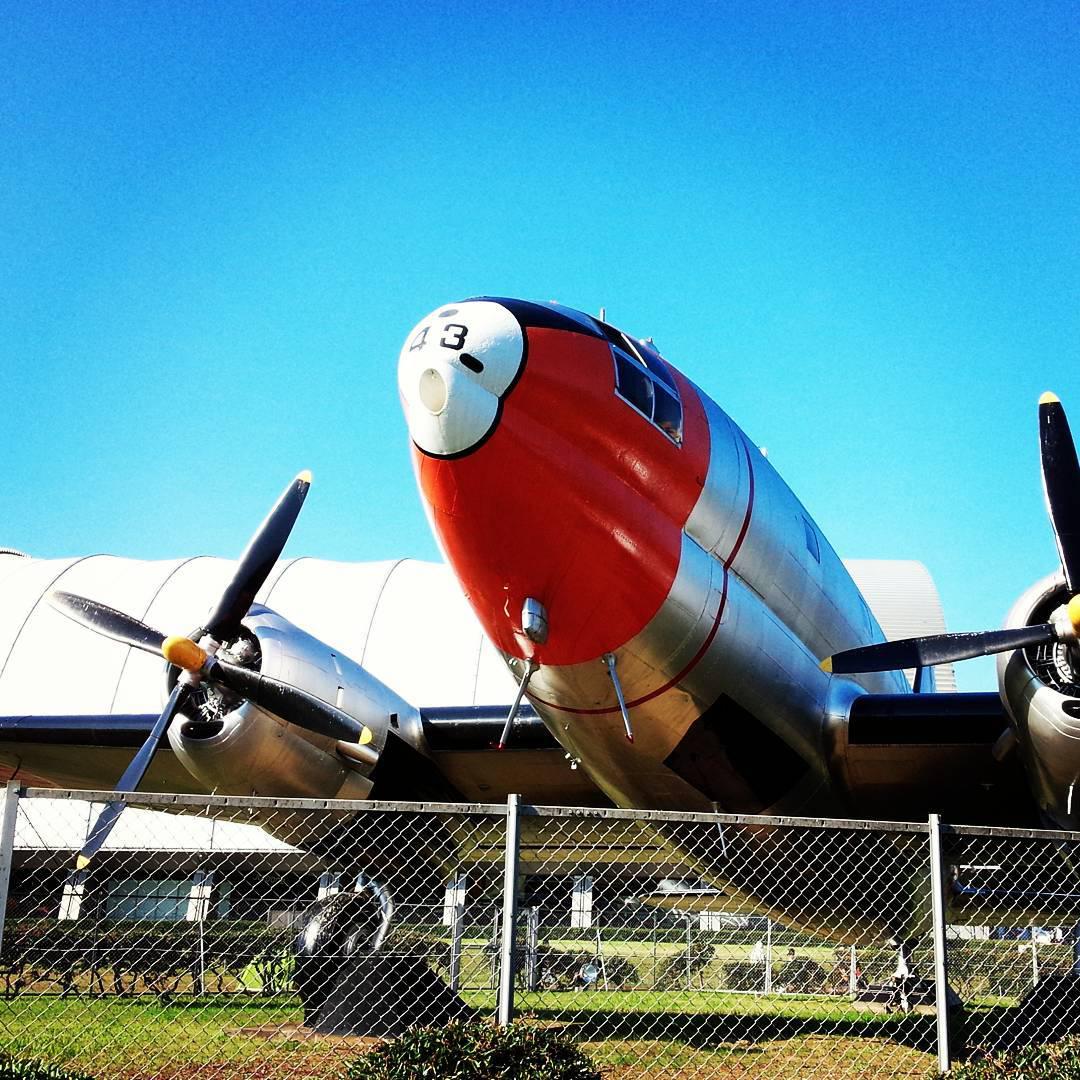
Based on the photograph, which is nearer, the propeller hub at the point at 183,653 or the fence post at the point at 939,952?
the fence post at the point at 939,952

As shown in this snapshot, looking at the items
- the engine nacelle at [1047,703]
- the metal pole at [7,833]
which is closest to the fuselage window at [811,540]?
the engine nacelle at [1047,703]

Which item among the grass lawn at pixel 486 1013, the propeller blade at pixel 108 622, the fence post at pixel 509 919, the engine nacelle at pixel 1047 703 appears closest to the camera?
the fence post at pixel 509 919

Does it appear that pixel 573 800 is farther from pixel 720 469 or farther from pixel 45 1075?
pixel 45 1075

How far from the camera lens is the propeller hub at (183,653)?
9930 mm

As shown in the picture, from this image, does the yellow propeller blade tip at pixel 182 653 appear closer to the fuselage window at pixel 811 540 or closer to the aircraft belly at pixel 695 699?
the aircraft belly at pixel 695 699

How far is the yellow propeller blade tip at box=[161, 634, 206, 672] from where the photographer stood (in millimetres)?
9930

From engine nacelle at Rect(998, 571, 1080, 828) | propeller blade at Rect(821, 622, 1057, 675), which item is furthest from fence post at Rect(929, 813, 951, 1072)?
engine nacelle at Rect(998, 571, 1080, 828)

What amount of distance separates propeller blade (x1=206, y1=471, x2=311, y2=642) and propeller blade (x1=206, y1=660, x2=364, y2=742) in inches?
16.5

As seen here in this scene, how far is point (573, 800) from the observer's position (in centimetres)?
1365

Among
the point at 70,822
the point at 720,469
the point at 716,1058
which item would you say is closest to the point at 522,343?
the point at 720,469

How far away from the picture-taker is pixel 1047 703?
8266mm

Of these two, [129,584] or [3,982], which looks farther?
[129,584]

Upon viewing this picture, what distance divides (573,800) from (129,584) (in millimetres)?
30740

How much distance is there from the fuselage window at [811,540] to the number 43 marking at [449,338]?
471 centimetres
